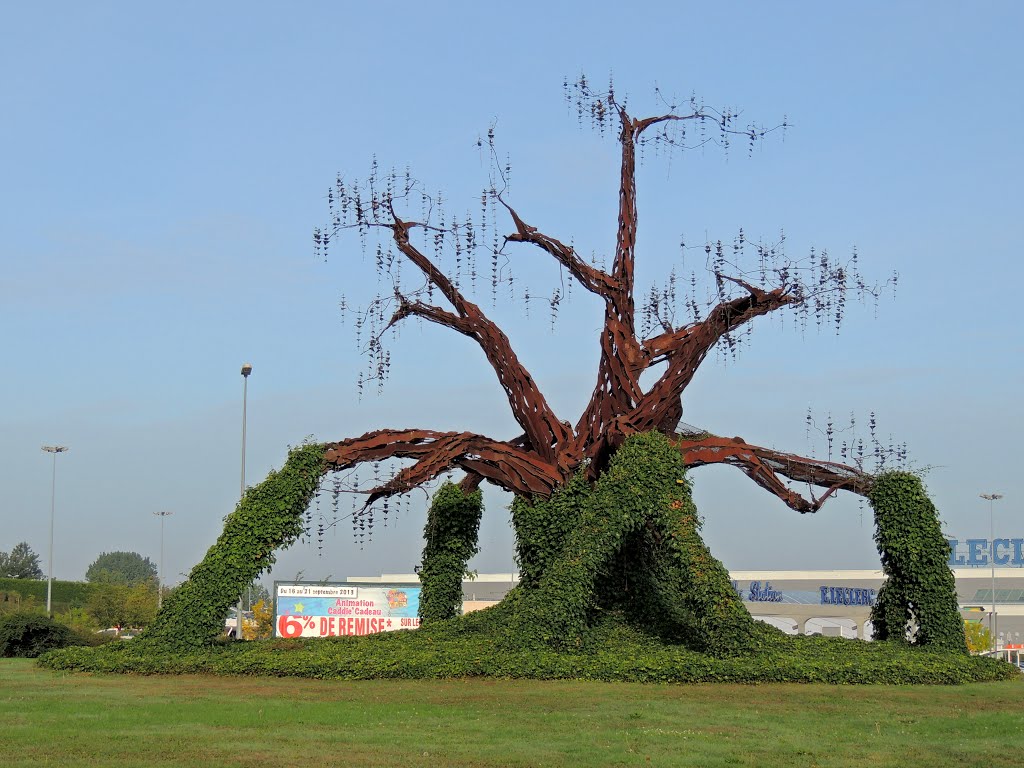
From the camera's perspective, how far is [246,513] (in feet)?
64.6

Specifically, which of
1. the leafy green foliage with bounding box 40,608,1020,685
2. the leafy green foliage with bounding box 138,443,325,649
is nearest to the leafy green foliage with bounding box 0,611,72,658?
the leafy green foliage with bounding box 40,608,1020,685

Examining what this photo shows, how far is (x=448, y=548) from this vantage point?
2516cm

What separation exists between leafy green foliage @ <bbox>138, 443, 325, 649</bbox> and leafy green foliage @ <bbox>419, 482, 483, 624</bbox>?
5.31m

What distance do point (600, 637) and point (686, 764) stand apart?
29.2 ft

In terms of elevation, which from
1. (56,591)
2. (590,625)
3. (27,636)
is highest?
(590,625)

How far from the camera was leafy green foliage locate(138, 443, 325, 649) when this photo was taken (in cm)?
1928

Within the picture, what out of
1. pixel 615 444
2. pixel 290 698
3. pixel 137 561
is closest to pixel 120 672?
pixel 290 698

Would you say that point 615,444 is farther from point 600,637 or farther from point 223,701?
point 223,701

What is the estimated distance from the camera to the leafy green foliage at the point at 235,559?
19281 millimetres

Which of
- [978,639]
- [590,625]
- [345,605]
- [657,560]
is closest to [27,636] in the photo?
[345,605]

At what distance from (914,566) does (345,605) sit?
675 inches

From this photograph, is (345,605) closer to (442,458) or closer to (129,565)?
(442,458)

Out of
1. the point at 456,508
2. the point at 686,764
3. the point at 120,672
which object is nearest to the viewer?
the point at 686,764

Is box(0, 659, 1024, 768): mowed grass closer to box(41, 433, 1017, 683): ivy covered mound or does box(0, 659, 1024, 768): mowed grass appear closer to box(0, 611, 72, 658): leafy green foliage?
box(41, 433, 1017, 683): ivy covered mound
